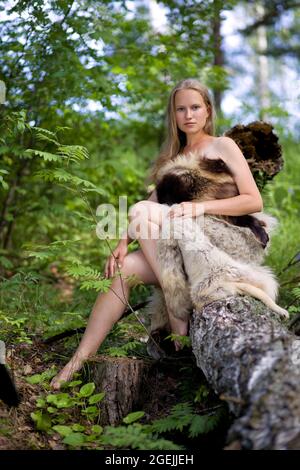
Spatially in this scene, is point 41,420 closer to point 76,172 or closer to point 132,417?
point 132,417

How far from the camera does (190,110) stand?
3.28 meters

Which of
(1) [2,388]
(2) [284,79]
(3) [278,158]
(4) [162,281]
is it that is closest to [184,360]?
(4) [162,281]

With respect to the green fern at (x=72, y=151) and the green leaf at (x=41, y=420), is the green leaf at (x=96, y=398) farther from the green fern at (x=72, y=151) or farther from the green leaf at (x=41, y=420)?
the green fern at (x=72, y=151)

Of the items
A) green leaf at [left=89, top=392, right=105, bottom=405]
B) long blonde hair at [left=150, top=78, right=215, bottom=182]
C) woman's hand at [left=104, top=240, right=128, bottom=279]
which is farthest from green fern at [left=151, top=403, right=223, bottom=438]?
long blonde hair at [left=150, top=78, right=215, bottom=182]

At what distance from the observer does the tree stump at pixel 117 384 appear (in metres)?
2.64

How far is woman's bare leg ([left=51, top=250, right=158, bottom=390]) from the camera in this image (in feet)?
9.48

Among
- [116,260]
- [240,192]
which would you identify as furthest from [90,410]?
[240,192]

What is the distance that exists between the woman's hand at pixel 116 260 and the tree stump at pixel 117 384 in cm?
52

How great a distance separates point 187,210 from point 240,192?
374mm

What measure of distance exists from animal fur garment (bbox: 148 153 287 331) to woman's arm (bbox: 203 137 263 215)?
2.0 inches

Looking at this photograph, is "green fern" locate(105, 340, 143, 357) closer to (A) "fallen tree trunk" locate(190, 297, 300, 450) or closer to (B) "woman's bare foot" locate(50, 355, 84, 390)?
(B) "woman's bare foot" locate(50, 355, 84, 390)

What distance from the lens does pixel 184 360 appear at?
9.52 ft

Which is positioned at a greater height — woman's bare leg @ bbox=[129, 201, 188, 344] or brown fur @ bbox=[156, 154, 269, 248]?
brown fur @ bbox=[156, 154, 269, 248]
